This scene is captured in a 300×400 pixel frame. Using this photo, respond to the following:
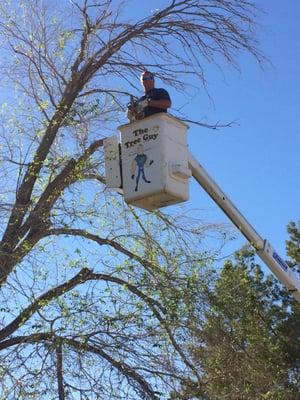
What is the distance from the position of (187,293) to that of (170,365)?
2.83 ft

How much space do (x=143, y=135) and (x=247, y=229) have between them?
7.64ft

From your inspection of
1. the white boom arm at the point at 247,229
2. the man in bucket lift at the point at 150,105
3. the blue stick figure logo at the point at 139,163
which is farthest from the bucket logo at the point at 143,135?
the white boom arm at the point at 247,229

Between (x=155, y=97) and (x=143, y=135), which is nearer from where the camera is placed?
(x=143, y=135)

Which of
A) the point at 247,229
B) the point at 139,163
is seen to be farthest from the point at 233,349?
the point at 139,163

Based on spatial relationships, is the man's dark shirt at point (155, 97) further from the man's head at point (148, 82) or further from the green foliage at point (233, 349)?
the green foliage at point (233, 349)

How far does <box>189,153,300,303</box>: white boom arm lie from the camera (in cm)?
847

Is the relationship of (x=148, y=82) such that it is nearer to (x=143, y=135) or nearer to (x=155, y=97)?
(x=155, y=97)

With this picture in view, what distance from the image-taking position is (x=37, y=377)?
8125 millimetres

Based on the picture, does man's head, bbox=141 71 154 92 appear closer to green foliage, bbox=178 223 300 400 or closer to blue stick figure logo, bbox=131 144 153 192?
blue stick figure logo, bbox=131 144 153 192

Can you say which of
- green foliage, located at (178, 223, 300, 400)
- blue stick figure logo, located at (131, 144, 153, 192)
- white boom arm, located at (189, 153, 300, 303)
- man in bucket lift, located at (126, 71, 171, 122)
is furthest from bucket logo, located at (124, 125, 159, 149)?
green foliage, located at (178, 223, 300, 400)

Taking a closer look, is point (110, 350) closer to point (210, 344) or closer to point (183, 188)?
point (210, 344)

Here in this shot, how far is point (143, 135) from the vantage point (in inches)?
291

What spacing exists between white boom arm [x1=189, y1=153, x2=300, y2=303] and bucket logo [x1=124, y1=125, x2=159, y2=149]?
2.75 feet

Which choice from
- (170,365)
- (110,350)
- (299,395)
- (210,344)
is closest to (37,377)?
(110,350)
